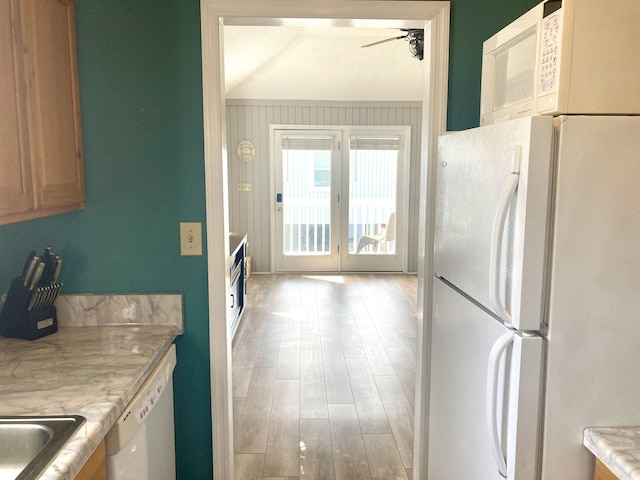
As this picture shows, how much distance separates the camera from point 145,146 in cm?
192

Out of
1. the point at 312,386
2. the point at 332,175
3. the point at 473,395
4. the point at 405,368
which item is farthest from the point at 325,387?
the point at 332,175

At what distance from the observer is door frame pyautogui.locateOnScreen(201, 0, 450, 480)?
1.85 m

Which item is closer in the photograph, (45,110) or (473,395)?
(473,395)

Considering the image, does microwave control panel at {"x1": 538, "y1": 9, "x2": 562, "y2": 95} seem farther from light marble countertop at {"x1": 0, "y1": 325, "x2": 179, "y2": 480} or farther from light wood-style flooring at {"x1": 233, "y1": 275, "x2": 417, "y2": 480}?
light wood-style flooring at {"x1": 233, "y1": 275, "x2": 417, "y2": 480}

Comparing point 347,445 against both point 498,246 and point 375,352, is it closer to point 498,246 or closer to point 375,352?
point 375,352

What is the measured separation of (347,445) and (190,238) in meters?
1.51

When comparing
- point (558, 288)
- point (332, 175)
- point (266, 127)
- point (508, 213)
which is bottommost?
point (558, 288)

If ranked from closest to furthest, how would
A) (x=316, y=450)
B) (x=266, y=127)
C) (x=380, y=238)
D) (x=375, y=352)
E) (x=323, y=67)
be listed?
(x=316, y=450) → (x=375, y=352) → (x=323, y=67) → (x=266, y=127) → (x=380, y=238)

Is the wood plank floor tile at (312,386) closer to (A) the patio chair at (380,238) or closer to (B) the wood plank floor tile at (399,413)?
(B) the wood plank floor tile at (399,413)

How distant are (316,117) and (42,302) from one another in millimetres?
5373

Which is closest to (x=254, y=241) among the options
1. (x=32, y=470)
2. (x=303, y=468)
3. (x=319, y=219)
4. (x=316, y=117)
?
(x=319, y=219)

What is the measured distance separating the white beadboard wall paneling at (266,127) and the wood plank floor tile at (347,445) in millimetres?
4086

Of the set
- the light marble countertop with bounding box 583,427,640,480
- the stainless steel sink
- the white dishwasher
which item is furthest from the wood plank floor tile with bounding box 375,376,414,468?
the stainless steel sink

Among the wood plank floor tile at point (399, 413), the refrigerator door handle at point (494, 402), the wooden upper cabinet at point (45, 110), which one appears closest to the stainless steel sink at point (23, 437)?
the wooden upper cabinet at point (45, 110)
